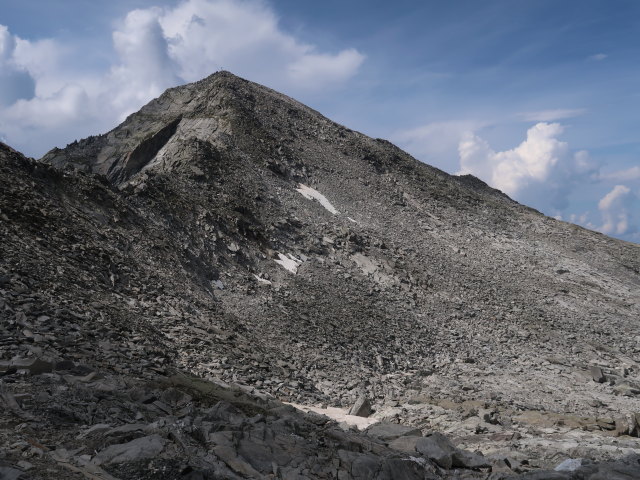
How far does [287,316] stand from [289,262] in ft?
21.7

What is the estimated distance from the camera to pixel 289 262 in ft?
112

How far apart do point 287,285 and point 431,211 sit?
22670 mm

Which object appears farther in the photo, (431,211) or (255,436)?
(431,211)

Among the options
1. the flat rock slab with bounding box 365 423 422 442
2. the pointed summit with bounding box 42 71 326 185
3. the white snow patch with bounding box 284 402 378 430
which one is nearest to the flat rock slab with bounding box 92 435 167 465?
the flat rock slab with bounding box 365 423 422 442

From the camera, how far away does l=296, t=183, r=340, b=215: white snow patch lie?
4366cm

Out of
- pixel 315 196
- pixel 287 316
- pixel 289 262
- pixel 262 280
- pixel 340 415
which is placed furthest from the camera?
pixel 315 196

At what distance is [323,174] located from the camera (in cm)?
4841

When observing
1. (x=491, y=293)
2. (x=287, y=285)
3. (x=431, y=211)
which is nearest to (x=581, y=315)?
(x=491, y=293)

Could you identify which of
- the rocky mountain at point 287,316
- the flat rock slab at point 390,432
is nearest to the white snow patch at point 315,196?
the rocky mountain at point 287,316

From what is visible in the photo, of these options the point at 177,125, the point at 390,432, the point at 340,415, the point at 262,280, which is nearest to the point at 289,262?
the point at 262,280

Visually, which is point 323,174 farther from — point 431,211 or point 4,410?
point 4,410

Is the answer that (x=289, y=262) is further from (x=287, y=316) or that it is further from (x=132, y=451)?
(x=132, y=451)

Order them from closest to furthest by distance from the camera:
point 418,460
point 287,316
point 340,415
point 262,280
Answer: point 418,460
point 340,415
point 287,316
point 262,280

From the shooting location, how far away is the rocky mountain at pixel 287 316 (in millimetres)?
11969
